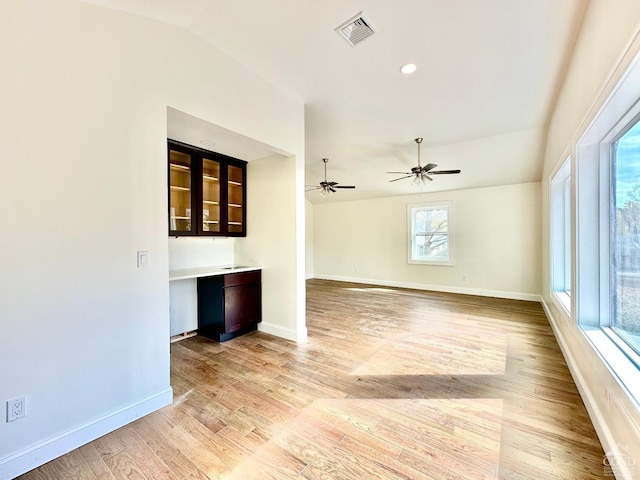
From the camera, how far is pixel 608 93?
5.06 ft

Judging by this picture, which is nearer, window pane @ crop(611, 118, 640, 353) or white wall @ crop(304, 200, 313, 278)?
window pane @ crop(611, 118, 640, 353)

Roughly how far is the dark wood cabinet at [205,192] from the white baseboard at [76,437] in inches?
67.1

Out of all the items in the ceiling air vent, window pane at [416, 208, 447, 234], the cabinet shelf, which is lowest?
window pane at [416, 208, 447, 234]

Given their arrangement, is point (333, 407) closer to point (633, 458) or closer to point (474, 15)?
point (633, 458)

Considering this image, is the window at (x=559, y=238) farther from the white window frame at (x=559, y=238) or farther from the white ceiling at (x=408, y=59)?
the white ceiling at (x=408, y=59)

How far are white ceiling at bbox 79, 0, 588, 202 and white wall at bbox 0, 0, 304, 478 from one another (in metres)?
0.40

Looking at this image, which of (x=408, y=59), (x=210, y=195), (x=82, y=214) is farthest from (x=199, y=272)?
(x=408, y=59)

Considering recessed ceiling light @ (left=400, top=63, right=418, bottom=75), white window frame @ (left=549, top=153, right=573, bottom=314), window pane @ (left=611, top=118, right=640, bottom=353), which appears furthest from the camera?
white window frame @ (left=549, top=153, right=573, bottom=314)

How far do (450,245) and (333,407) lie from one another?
5384 millimetres

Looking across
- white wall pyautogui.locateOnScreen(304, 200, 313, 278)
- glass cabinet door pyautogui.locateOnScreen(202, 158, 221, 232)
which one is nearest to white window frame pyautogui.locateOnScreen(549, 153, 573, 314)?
glass cabinet door pyautogui.locateOnScreen(202, 158, 221, 232)

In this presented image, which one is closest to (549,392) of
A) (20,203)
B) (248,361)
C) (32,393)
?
(248,361)

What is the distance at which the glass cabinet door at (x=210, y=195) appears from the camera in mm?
3453

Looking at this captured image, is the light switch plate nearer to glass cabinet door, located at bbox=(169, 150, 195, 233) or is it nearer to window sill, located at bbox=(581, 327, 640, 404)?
glass cabinet door, located at bbox=(169, 150, 195, 233)

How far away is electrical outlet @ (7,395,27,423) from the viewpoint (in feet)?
4.90
